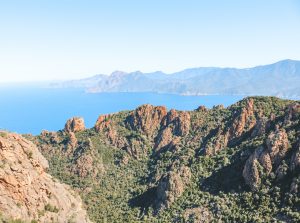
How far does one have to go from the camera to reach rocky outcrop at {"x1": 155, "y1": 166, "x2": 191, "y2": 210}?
90.2m

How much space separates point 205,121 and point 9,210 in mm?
84672

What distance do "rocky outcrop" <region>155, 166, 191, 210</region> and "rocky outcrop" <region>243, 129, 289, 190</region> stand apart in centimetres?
1747

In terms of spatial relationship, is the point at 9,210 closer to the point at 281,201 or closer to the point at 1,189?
the point at 1,189

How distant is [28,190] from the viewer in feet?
177

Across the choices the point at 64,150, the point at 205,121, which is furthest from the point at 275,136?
the point at 64,150

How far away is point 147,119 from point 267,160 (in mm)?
62174

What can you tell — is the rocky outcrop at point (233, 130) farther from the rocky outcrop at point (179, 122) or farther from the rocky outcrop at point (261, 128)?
the rocky outcrop at point (179, 122)

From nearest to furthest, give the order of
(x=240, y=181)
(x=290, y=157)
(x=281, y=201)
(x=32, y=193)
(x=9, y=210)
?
(x=9, y=210) → (x=32, y=193) → (x=281, y=201) → (x=290, y=157) → (x=240, y=181)

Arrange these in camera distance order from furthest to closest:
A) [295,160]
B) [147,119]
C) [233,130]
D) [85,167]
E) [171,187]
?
[147,119], [85,167], [233,130], [171,187], [295,160]

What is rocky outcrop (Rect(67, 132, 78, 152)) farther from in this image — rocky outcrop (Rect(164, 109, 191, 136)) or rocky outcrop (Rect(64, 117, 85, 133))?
rocky outcrop (Rect(164, 109, 191, 136))

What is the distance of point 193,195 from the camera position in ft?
288

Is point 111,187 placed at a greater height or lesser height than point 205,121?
lesser

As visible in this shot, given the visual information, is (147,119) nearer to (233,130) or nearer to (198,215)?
(233,130)

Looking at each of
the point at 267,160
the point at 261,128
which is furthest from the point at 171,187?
the point at 261,128
